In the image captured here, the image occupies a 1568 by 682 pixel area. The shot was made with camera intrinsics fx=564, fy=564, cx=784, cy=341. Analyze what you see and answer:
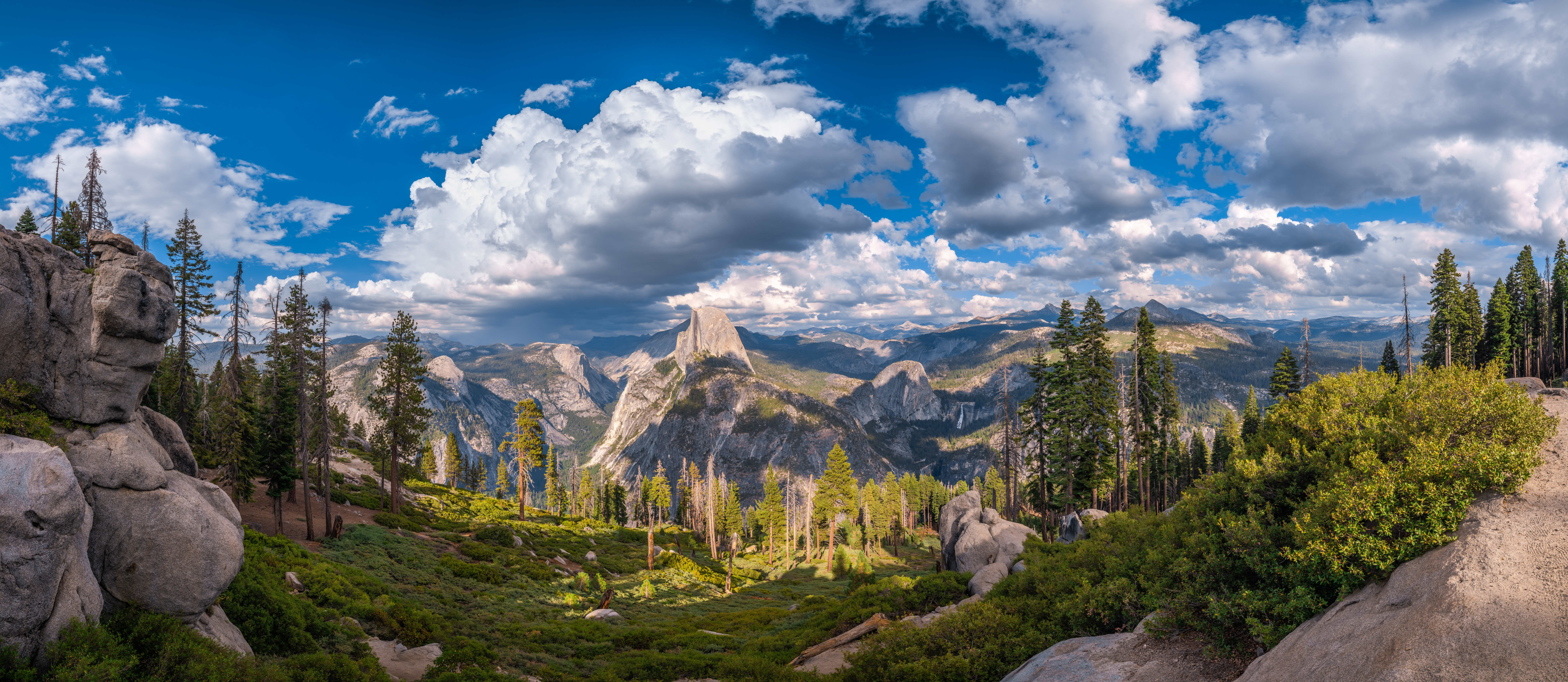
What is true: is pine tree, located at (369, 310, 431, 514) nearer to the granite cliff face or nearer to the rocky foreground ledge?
the granite cliff face

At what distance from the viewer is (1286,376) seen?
63.8m

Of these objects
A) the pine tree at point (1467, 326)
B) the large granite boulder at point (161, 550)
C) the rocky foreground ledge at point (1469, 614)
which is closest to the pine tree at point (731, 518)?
the large granite boulder at point (161, 550)

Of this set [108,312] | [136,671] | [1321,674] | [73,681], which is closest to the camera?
[1321,674]

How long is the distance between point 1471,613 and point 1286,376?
7427 centimetres

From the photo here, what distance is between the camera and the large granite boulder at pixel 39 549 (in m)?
9.72

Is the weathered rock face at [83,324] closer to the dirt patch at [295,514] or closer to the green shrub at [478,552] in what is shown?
the dirt patch at [295,514]

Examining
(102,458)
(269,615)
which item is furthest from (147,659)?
(269,615)

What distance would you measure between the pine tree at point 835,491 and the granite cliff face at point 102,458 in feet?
200

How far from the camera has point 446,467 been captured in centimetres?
11031

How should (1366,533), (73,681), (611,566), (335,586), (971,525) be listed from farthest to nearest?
1. (611,566)
2. (971,525)
3. (335,586)
4. (73,681)
5. (1366,533)

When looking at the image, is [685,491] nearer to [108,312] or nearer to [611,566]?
[611,566]

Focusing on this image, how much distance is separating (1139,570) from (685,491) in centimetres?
9925

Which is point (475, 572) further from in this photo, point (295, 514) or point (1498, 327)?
point (1498, 327)

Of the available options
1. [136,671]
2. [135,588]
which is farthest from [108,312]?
[136,671]
